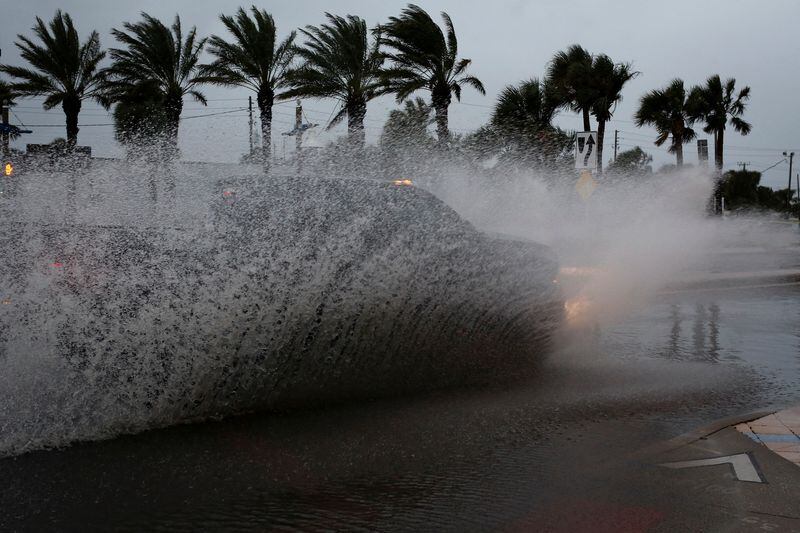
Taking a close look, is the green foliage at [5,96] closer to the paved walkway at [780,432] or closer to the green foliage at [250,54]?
the green foliage at [250,54]

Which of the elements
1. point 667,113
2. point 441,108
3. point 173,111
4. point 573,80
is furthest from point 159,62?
point 667,113

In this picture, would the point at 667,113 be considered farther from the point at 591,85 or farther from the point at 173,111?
the point at 173,111

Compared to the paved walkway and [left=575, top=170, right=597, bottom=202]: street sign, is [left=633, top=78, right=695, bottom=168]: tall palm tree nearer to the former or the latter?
[left=575, top=170, right=597, bottom=202]: street sign

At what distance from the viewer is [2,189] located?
9766 mm

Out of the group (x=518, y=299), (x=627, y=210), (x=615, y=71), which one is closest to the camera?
(x=518, y=299)

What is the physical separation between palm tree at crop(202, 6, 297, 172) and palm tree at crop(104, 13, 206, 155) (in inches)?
44.2

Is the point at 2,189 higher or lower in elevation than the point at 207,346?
higher

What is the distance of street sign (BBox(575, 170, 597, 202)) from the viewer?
53.6 feet

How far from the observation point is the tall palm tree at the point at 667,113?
39031mm

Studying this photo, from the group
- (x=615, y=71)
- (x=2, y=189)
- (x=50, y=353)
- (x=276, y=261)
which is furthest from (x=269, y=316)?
(x=615, y=71)

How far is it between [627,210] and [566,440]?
12.4 m

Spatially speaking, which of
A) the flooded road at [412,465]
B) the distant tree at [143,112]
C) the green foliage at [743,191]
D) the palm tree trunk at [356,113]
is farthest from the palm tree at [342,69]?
the green foliage at [743,191]

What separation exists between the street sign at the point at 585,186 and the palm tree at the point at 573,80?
706 inches

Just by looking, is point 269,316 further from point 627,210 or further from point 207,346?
point 627,210
